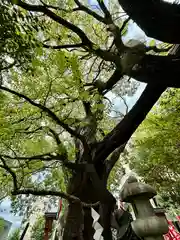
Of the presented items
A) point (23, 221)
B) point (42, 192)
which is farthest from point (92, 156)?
point (23, 221)

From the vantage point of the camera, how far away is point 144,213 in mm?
1470

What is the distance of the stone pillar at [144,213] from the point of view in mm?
1296

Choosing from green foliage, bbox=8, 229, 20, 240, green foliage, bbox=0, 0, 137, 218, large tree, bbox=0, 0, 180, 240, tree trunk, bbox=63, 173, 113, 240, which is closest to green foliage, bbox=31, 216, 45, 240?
green foliage, bbox=8, 229, 20, 240

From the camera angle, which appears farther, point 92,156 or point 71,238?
point 92,156

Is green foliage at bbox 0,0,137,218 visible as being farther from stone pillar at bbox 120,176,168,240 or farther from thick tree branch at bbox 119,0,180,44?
stone pillar at bbox 120,176,168,240

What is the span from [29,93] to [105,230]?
9.71ft

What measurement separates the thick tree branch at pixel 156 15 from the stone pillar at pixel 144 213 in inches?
72.2

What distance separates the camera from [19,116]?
12.6ft

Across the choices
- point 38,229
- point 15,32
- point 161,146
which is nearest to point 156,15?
point 15,32

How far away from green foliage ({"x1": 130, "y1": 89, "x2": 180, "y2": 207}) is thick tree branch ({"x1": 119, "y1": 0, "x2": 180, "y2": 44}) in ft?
10.7

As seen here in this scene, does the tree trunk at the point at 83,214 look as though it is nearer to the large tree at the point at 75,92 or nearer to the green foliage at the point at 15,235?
the large tree at the point at 75,92

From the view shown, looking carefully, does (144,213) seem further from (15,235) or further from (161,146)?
(15,235)

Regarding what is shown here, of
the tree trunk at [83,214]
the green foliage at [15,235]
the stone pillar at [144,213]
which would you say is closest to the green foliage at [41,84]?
the tree trunk at [83,214]

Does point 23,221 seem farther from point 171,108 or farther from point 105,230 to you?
point 171,108
